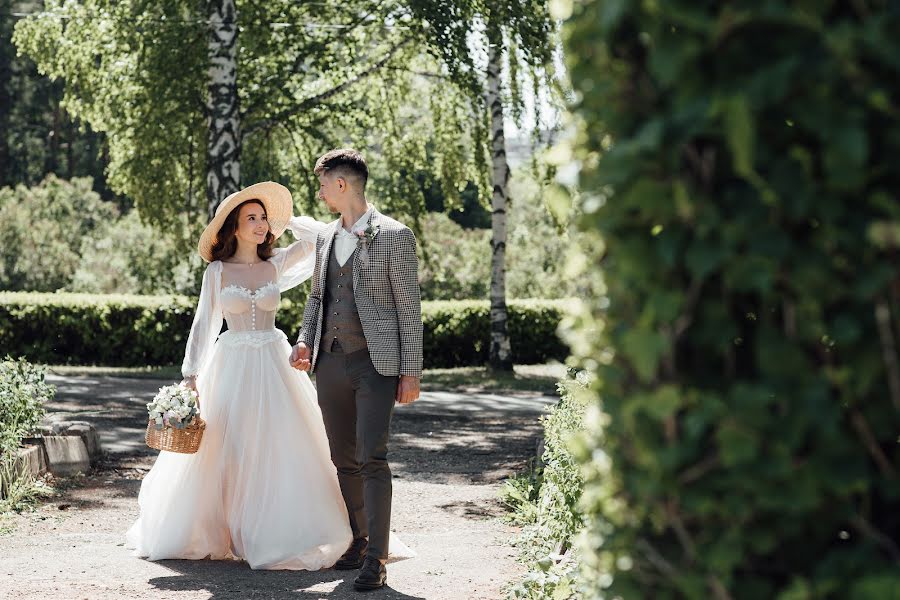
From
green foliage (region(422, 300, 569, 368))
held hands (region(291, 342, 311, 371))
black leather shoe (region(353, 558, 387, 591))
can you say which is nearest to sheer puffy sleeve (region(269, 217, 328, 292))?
held hands (region(291, 342, 311, 371))

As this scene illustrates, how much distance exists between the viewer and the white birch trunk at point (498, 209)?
56.6 feet

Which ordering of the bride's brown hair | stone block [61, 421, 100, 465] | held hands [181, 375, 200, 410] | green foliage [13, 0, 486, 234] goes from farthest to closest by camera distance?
green foliage [13, 0, 486, 234] < stone block [61, 421, 100, 465] < the bride's brown hair < held hands [181, 375, 200, 410]

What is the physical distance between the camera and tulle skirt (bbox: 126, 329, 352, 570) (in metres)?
5.64

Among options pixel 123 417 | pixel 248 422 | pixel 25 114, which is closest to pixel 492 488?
pixel 248 422

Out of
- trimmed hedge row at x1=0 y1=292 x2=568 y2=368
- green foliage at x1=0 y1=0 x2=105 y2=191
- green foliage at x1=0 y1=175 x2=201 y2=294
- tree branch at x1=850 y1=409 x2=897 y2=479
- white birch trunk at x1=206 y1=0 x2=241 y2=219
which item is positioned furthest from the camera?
green foliage at x1=0 y1=0 x2=105 y2=191

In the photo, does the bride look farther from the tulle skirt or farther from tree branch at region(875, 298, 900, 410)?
tree branch at region(875, 298, 900, 410)

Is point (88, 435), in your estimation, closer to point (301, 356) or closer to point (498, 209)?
point (301, 356)

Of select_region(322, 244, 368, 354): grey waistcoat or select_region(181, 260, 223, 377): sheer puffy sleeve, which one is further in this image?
select_region(181, 260, 223, 377): sheer puffy sleeve

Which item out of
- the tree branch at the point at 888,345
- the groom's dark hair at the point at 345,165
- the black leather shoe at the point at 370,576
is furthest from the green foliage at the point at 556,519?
the tree branch at the point at 888,345

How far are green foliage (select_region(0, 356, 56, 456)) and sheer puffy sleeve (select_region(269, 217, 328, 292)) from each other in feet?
6.71

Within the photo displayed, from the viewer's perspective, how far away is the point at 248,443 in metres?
5.84

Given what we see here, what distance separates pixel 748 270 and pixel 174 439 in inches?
175

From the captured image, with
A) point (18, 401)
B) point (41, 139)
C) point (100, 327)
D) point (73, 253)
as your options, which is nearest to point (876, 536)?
point (18, 401)

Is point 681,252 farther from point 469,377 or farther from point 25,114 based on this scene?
point 25,114
